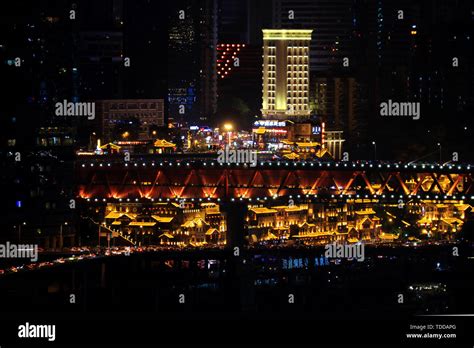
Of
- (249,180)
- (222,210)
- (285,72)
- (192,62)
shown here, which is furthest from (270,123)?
(249,180)

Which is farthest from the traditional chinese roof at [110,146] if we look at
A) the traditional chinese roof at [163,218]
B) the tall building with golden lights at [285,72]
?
the tall building with golden lights at [285,72]

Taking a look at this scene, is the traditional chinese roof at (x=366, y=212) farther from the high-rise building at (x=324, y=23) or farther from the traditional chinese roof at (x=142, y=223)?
the high-rise building at (x=324, y=23)

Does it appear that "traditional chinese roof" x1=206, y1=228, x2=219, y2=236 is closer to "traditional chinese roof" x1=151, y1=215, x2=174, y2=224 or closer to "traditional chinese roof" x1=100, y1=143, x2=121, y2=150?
"traditional chinese roof" x1=151, y1=215, x2=174, y2=224

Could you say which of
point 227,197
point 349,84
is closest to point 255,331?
point 227,197

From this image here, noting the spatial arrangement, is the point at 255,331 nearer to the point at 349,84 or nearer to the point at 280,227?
the point at 280,227

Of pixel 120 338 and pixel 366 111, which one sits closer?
pixel 120 338

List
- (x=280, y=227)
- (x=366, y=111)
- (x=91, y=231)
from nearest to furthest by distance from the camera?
(x=91, y=231) < (x=280, y=227) < (x=366, y=111)
